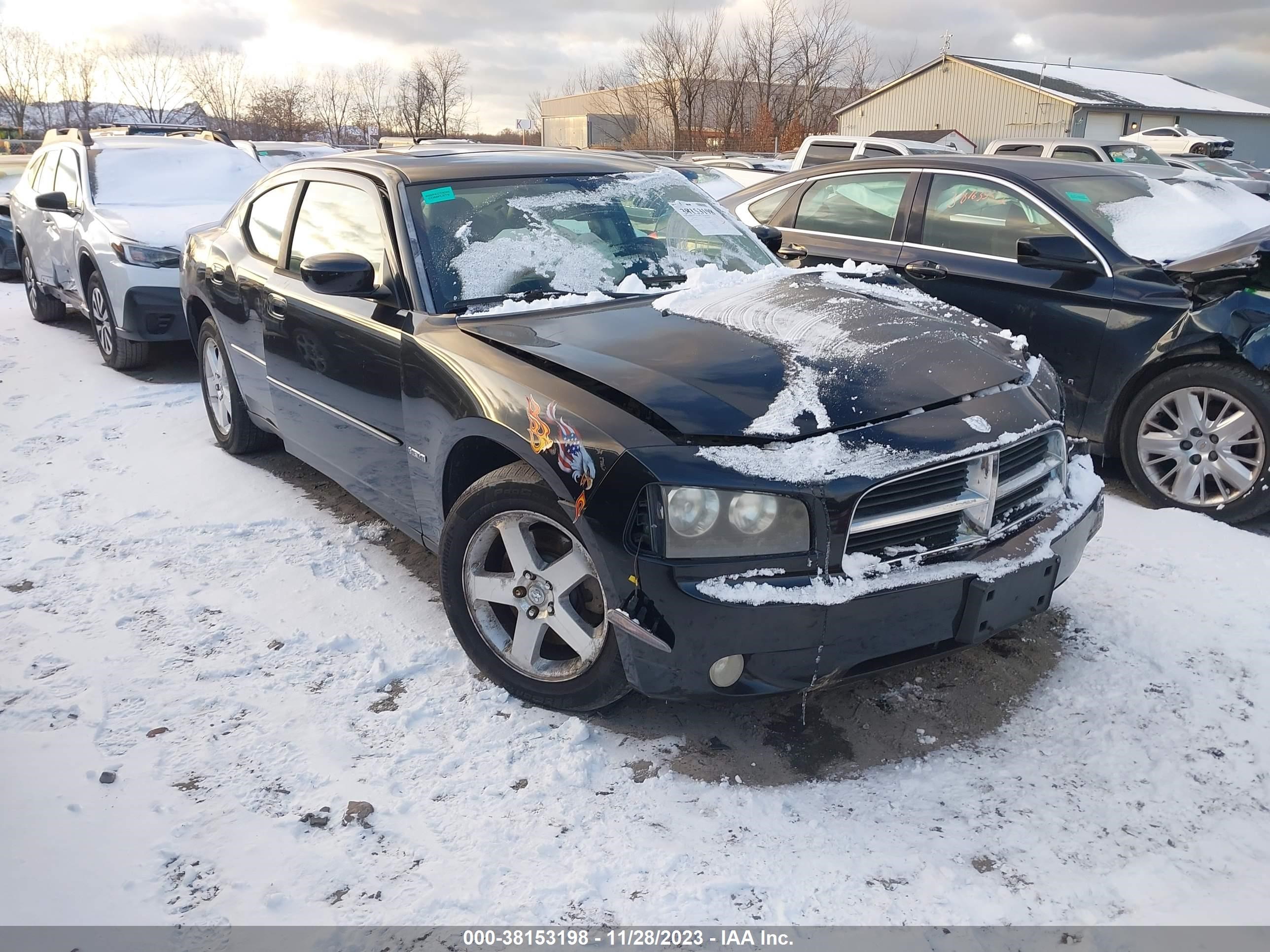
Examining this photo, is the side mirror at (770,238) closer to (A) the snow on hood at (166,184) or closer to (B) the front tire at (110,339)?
(A) the snow on hood at (166,184)

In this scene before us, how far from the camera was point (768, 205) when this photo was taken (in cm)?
668

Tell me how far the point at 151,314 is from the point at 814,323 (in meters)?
5.86

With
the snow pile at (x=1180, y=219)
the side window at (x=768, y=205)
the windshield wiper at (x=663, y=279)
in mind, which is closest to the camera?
the windshield wiper at (x=663, y=279)

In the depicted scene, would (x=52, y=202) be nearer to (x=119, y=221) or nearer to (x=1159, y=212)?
(x=119, y=221)

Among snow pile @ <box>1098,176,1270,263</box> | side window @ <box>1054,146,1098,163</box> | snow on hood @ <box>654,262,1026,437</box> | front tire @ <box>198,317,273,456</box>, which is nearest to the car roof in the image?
snow on hood @ <box>654,262,1026,437</box>

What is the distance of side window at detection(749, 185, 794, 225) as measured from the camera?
658cm

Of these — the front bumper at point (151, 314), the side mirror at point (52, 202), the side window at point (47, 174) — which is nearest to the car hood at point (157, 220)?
the side mirror at point (52, 202)

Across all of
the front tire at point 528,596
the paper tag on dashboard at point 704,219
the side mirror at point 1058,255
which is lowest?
the front tire at point 528,596

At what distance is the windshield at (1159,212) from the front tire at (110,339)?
6603 millimetres

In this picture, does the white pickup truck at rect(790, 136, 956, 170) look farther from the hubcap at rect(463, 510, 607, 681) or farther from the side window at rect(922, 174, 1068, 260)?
the hubcap at rect(463, 510, 607, 681)

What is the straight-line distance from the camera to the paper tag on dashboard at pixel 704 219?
413cm

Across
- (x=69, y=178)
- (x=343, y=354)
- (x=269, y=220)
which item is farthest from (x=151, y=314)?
(x=343, y=354)

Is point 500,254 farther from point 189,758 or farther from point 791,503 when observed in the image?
point 189,758

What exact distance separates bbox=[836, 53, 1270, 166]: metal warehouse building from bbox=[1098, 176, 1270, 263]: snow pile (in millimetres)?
Answer: 31786
